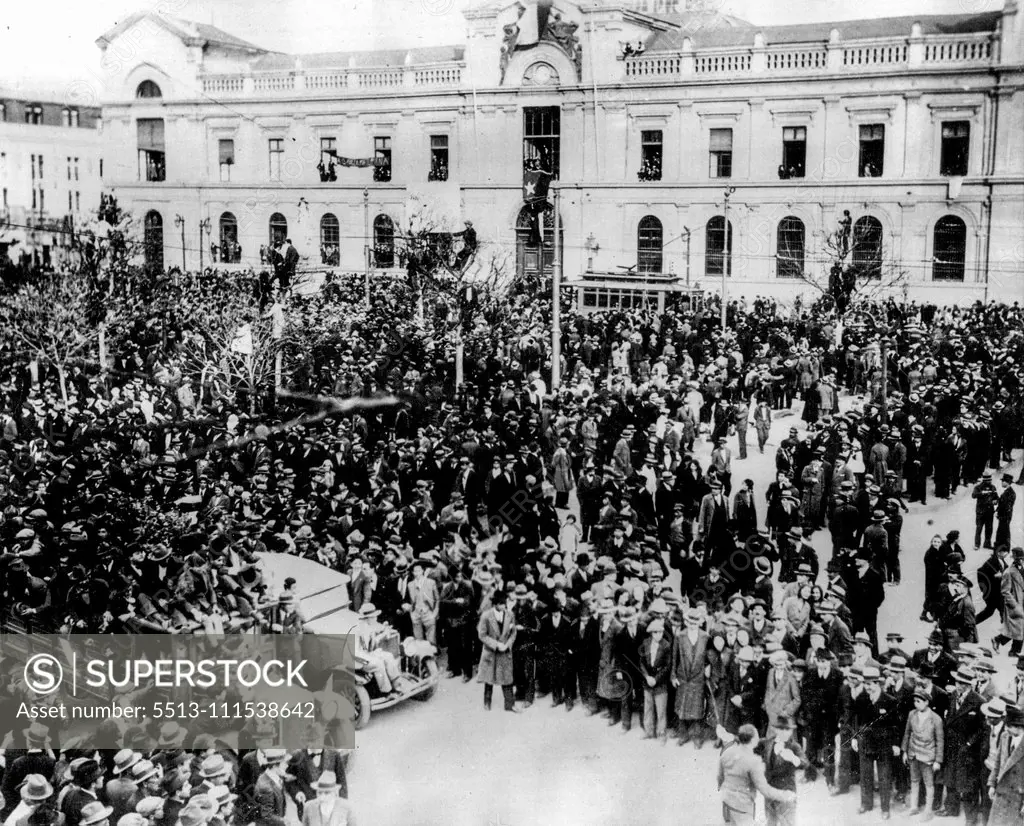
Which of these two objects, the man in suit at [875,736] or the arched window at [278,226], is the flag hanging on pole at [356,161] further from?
the man in suit at [875,736]

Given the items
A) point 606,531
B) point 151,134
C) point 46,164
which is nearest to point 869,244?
point 606,531

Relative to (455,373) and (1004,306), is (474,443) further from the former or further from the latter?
(1004,306)

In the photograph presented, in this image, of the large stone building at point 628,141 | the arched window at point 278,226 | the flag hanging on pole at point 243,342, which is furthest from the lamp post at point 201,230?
the flag hanging on pole at point 243,342

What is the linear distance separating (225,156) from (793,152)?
20987 millimetres

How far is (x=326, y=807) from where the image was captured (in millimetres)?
8633

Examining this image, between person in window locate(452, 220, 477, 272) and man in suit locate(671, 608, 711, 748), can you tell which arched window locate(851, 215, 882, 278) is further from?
man in suit locate(671, 608, 711, 748)

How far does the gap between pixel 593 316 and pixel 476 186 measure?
10454mm

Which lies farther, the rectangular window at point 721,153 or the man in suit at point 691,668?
the rectangular window at point 721,153

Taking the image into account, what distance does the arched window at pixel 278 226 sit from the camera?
1542 inches

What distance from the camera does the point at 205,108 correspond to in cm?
3991

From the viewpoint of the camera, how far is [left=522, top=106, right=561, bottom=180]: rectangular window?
129 feet

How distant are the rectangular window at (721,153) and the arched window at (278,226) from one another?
15.8 m

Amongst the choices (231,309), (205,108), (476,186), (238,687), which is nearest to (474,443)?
(238,687)

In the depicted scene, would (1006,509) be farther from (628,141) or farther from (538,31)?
(538,31)
